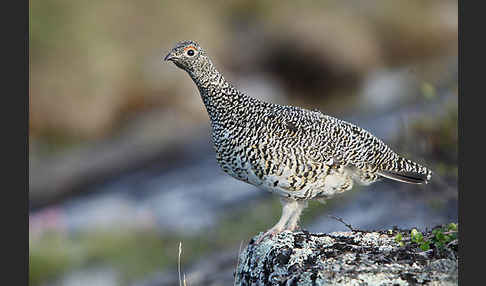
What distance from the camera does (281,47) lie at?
20.6 meters

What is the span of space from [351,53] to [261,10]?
342cm

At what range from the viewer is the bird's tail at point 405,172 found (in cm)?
693

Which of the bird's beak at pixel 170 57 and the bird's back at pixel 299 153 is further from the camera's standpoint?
the bird's beak at pixel 170 57

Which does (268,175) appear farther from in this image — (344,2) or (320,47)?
(344,2)

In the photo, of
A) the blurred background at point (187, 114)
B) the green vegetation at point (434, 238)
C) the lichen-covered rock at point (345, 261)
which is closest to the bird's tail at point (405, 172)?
the lichen-covered rock at point (345, 261)

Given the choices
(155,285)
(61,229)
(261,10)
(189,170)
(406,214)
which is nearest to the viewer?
(406,214)

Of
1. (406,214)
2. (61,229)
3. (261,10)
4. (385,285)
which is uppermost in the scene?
(261,10)

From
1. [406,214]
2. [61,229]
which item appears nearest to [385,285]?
[406,214]

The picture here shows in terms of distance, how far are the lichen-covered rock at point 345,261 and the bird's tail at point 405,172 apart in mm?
1440

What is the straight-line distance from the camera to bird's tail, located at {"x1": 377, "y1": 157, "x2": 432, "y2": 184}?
6926 mm

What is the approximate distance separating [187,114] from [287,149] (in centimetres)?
1270

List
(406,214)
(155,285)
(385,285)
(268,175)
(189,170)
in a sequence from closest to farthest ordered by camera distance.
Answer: (385,285) → (268,175) → (406,214) → (155,285) → (189,170)

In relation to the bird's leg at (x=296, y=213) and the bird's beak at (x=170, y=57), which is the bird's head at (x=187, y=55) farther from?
the bird's leg at (x=296, y=213)

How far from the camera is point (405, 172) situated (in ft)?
22.8
